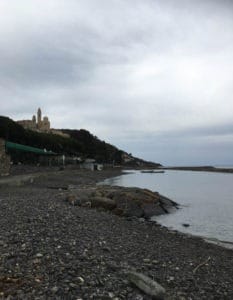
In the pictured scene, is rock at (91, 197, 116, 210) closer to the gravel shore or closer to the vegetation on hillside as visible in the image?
the gravel shore

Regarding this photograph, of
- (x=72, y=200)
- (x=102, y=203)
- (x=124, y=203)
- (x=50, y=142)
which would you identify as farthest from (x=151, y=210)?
(x=50, y=142)

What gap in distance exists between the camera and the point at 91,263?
391 inches

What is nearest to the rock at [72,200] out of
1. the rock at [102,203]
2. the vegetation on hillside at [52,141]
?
the rock at [102,203]

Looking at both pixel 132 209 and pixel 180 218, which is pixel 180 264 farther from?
pixel 180 218

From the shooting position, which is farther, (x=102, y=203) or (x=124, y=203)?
(x=124, y=203)

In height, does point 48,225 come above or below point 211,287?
above

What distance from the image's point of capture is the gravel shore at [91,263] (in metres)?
8.31

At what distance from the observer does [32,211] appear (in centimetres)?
1769

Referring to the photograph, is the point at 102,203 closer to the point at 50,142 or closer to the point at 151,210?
the point at 151,210

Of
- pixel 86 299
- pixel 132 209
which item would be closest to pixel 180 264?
pixel 86 299

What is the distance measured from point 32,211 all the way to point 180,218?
14734mm

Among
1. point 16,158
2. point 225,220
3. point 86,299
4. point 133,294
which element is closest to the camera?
point 86,299

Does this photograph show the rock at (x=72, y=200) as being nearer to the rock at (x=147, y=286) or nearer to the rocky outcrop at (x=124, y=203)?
the rocky outcrop at (x=124, y=203)

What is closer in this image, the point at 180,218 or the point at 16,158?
the point at 180,218
